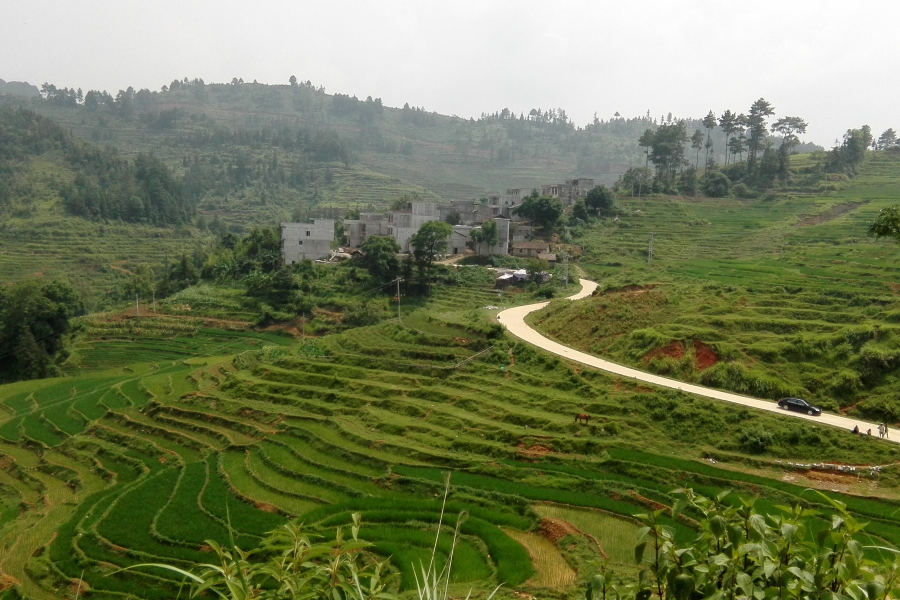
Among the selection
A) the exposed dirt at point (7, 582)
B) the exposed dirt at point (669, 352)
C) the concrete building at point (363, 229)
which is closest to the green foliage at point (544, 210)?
the concrete building at point (363, 229)

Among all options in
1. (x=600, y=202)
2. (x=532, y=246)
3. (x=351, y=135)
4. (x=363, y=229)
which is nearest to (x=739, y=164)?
(x=600, y=202)

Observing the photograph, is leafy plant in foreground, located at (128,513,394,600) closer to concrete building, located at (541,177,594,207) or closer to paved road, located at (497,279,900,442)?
paved road, located at (497,279,900,442)

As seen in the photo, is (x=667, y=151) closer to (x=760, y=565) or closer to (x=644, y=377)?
(x=644, y=377)

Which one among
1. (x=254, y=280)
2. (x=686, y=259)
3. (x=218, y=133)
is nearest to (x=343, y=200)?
(x=218, y=133)

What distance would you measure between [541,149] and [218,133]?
71897 millimetres

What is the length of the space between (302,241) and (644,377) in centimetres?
3244

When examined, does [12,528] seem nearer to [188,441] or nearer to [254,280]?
[188,441]

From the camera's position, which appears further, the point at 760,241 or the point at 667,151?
the point at 667,151

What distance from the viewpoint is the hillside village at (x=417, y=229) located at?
159 ft

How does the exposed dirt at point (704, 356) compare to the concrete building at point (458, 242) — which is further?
the concrete building at point (458, 242)

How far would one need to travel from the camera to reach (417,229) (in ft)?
172

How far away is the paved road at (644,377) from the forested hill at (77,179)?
57.1 metres

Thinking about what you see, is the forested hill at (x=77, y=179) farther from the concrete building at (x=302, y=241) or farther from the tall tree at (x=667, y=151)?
the tall tree at (x=667, y=151)

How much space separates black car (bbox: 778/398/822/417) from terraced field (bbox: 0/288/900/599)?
1256 mm
